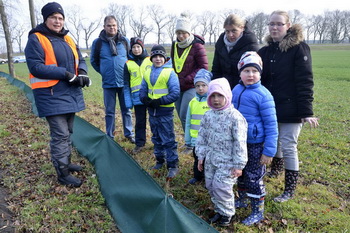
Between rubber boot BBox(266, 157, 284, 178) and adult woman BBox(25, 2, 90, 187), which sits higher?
adult woman BBox(25, 2, 90, 187)

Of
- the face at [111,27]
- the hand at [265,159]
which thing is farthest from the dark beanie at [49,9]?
the hand at [265,159]

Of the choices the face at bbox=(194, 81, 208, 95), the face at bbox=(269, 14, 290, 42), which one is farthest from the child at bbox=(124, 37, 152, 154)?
the face at bbox=(269, 14, 290, 42)

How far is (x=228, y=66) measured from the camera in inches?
152

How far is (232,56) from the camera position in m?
3.77

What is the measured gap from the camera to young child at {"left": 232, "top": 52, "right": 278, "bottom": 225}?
9.48ft

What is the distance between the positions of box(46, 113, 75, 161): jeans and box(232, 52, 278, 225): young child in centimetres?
244

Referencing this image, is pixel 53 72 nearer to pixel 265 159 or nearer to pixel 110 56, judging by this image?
pixel 110 56

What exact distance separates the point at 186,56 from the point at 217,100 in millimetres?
1714

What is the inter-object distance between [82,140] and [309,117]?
382 cm

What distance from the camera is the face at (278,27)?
10.8 ft

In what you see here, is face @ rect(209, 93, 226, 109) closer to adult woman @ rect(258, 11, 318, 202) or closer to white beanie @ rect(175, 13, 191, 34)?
adult woman @ rect(258, 11, 318, 202)

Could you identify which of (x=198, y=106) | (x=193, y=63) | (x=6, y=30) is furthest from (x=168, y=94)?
(x=6, y=30)

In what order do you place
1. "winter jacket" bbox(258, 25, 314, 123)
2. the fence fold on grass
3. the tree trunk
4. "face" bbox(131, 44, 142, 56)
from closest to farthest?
1. the fence fold on grass
2. "winter jacket" bbox(258, 25, 314, 123)
3. "face" bbox(131, 44, 142, 56)
4. the tree trunk

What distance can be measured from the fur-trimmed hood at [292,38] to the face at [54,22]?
2.94 m
